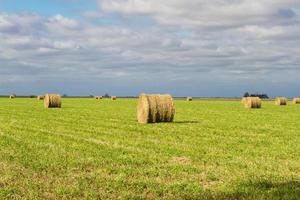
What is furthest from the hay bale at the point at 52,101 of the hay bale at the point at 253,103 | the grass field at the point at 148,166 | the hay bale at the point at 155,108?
the grass field at the point at 148,166

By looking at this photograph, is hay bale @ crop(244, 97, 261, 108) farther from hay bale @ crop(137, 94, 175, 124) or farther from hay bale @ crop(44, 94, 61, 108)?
hay bale @ crop(137, 94, 175, 124)

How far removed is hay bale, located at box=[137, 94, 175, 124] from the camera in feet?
100

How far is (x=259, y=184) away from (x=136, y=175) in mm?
2909

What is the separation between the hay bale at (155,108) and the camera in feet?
100

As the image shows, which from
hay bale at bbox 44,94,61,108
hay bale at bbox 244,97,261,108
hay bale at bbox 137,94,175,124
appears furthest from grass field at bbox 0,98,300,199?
hay bale at bbox 244,97,261,108

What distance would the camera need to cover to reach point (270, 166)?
Answer: 46.0 feet

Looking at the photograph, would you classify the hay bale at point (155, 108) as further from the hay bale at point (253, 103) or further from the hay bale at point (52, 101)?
the hay bale at point (253, 103)

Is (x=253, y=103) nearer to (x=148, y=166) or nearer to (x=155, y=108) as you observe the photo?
(x=155, y=108)

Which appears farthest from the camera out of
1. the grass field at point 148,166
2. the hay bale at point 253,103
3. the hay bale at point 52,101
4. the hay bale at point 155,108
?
the hay bale at point 253,103

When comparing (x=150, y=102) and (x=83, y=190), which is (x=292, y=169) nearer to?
(x=83, y=190)

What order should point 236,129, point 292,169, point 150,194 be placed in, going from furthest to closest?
point 236,129, point 292,169, point 150,194

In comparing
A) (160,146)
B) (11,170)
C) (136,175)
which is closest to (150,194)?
(136,175)

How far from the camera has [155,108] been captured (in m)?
30.8

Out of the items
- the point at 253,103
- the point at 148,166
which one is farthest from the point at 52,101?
the point at 148,166
